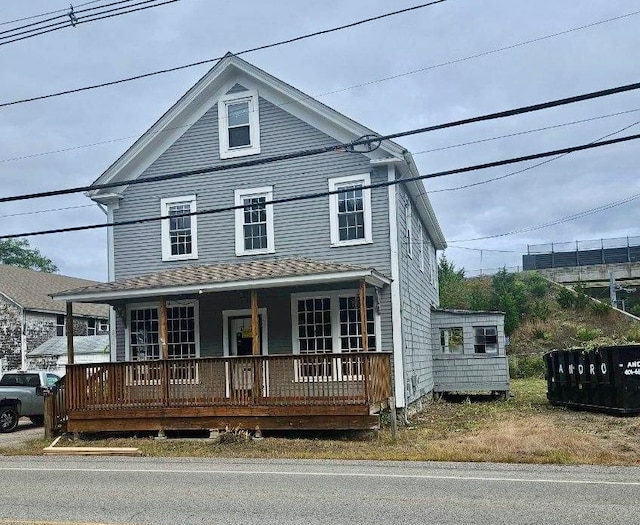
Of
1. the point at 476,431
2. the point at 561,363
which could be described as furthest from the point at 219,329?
the point at 561,363

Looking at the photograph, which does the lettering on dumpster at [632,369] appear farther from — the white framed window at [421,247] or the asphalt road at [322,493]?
the white framed window at [421,247]

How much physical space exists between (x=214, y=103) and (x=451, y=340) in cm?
1102

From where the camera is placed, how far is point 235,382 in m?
15.7

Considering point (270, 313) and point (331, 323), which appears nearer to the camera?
point (331, 323)

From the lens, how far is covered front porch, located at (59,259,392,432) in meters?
15.1

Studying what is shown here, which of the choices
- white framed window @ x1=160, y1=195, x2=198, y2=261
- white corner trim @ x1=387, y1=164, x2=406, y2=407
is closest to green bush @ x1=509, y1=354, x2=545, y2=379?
white corner trim @ x1=387, y1=164, x2=406, y2=407

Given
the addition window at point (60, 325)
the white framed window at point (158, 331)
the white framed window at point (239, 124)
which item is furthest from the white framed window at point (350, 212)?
the addition window at point (60, 325)

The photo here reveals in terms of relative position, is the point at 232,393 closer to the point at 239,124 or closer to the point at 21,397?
the point at 239,124

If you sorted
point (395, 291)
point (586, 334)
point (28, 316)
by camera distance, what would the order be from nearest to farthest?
point (395, 291) < point (28, 316) < point (586, 334)

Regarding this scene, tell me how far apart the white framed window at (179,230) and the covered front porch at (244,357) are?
0.88 metres

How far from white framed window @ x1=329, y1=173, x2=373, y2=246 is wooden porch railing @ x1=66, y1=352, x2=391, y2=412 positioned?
10.1ft

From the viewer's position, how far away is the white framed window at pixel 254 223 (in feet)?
61.1

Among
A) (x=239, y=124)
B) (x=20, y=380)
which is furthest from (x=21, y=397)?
(x=239, y=124)

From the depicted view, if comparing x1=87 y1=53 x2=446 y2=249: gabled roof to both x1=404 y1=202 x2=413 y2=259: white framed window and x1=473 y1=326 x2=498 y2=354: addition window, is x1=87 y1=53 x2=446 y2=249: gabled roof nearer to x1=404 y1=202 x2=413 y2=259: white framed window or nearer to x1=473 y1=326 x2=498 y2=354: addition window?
x1=404 y1=202 x2=413 y2=259: white framed window
